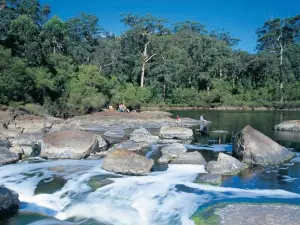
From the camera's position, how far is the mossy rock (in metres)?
15.0

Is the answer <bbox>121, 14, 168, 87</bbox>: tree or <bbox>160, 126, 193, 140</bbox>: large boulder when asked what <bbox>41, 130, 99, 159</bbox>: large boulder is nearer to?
<bbox>160, 126, 193, 140</bbox>: large boulder

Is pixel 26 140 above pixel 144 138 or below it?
below

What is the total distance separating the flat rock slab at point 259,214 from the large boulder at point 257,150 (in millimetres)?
7011

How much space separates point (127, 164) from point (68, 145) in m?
4.95

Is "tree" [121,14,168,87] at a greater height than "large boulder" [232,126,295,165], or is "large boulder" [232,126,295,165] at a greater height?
"tree" [121,14,168,87]

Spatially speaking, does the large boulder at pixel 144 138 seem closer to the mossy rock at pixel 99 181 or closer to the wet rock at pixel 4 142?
the wet rock at pixel 4 142

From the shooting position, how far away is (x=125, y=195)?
13.9 meters

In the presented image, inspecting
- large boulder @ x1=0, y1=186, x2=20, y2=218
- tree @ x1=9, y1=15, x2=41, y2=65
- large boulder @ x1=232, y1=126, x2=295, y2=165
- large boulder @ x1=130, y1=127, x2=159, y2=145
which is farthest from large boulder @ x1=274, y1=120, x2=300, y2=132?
tree @ x1=9, y1=15, x2=41, y2=65

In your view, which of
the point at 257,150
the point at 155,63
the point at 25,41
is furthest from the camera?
the point at 155,63

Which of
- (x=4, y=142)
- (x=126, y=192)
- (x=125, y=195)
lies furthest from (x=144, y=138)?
(x=125, y=195)

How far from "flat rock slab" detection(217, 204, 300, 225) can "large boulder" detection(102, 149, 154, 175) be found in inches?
215

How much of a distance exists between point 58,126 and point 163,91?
3577 centimetres

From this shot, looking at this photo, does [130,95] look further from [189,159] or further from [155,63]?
[189,159]

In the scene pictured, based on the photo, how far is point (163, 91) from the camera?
65.3m
